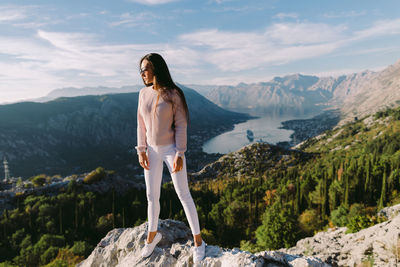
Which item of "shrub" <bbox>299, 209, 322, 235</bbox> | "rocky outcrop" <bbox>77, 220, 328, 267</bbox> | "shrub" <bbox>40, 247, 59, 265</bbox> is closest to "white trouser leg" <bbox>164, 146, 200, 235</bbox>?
"rocky outcrop" <bbox>77, 220, 328, 267</bbox>

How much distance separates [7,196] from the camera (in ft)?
201

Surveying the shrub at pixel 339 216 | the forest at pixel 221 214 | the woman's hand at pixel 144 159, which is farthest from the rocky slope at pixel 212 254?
the shrub at pixel 339 216

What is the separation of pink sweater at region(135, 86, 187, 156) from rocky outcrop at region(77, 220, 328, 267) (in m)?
2.46

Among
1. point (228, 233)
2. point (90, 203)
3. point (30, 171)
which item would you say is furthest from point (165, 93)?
point (30, 171)

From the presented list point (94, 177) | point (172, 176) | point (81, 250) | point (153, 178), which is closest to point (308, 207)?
point (81, 250)

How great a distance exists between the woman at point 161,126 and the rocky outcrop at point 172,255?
468 mm

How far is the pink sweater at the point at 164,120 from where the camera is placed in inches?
158

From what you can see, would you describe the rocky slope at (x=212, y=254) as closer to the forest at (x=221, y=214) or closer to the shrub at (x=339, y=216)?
the forest at (x=221, y=214)

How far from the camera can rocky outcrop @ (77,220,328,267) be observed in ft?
14.4

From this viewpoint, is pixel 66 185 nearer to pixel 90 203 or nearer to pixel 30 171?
pixel 90 203

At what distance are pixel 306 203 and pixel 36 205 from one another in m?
67.9

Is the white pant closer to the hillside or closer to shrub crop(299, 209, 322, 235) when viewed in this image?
the hillside

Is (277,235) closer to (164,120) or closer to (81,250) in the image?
(164,120)

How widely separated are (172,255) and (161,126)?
3.45 m
